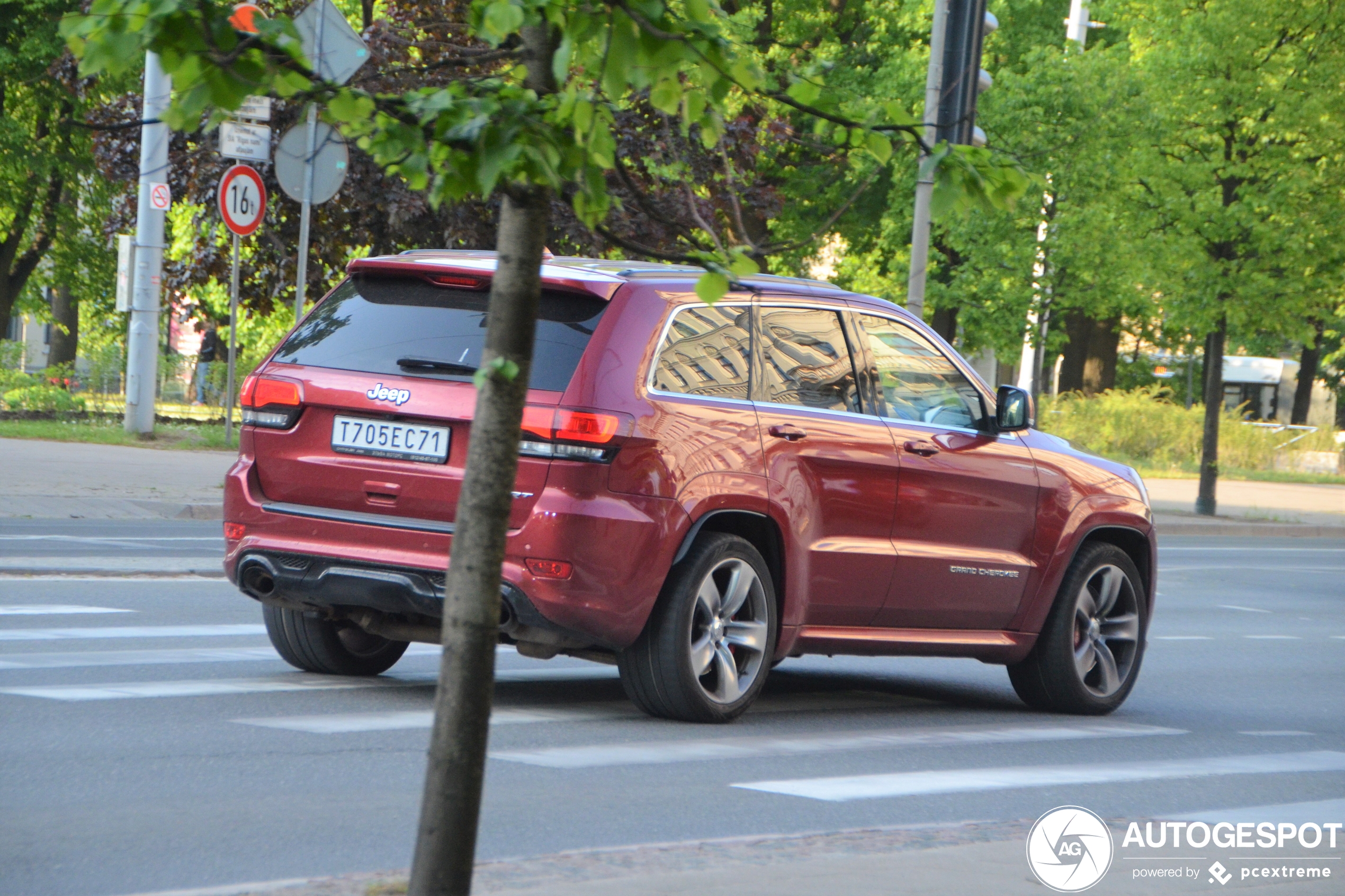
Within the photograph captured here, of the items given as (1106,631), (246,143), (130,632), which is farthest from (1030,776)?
(246,143)

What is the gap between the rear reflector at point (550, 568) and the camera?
674 cm

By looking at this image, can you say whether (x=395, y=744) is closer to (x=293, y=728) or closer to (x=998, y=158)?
(x=293, y=728)

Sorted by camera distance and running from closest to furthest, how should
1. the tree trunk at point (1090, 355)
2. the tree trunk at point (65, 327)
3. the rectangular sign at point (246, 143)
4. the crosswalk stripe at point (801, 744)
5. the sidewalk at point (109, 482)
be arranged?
the crosswalk stripe at point (801, 744)
the sidewalk at point (109, 482)
the rectangular sign at point (246, 143)
the tree trunk at point (65, 327)
the tree trunk at point (1090, 355)

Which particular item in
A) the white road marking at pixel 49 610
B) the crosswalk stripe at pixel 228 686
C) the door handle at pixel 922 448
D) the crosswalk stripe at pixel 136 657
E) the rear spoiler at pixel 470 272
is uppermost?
the rear spoiler at pixel 470 272

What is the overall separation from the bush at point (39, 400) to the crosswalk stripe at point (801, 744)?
22.2 m

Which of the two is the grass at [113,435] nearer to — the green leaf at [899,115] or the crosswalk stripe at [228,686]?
the crosswalk stripe at [228,686]

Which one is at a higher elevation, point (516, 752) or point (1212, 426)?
point (1212, 426)

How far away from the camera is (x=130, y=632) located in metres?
9.12

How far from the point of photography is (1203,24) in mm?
27672

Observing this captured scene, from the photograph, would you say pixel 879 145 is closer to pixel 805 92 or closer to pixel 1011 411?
pixel 805 92

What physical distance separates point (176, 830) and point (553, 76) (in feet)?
8.13

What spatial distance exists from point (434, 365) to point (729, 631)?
153 centimetres

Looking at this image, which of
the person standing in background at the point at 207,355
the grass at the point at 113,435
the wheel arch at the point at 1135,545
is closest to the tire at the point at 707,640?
the wheel arch at the point at 1135,545

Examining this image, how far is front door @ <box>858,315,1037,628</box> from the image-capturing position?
795 cm
